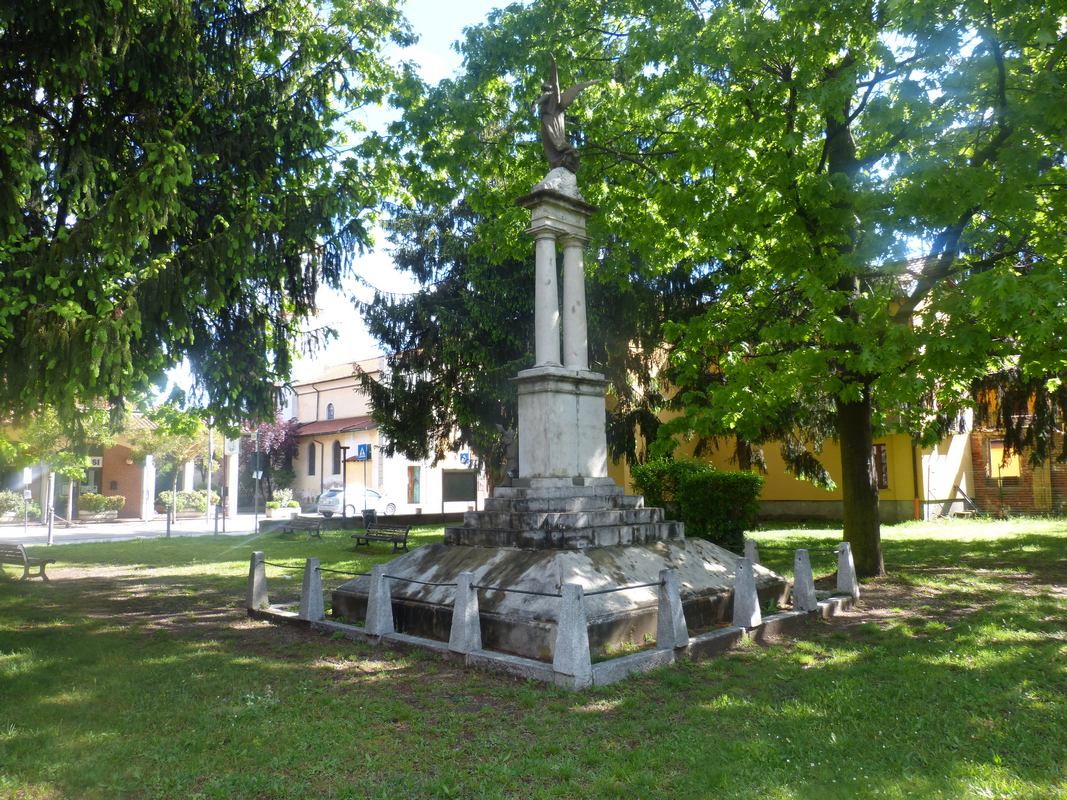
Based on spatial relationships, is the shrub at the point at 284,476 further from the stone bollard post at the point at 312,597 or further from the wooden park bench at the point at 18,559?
the stone bollard post at the point at 312,597

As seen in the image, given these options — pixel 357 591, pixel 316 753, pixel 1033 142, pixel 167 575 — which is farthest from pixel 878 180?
pixel 167 575

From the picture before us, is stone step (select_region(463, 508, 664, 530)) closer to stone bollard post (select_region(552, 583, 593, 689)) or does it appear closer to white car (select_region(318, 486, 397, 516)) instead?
stone bollard post (select_region(552, 583, 593, 689))

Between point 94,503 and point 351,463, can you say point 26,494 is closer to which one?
point 94,503

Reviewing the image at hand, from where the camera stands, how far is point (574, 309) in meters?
9.23

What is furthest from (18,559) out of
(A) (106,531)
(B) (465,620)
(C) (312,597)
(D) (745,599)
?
(A) (106,531)

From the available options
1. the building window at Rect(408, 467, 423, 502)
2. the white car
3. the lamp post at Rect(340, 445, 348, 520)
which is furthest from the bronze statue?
the building window at Rect(408, 467, 423, 502)

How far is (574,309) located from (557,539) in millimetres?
3057

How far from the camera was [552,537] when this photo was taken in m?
7.84

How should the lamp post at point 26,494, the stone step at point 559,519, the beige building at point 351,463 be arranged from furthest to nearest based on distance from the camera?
the beige building at point 351,463 → the lamp post at point 26,494 → the stone step at point 559,519

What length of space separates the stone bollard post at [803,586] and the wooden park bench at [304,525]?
57.6 ft

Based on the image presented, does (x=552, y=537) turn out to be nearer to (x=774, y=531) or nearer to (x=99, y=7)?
(x=99, y=7)

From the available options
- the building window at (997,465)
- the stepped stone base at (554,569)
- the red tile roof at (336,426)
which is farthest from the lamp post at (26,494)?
the building window at (997,465)

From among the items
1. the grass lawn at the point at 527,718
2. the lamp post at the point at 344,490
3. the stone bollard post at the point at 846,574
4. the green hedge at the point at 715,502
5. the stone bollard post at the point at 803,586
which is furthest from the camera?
the lamp post at the point at 344,490

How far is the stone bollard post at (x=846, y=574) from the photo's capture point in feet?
31.7
